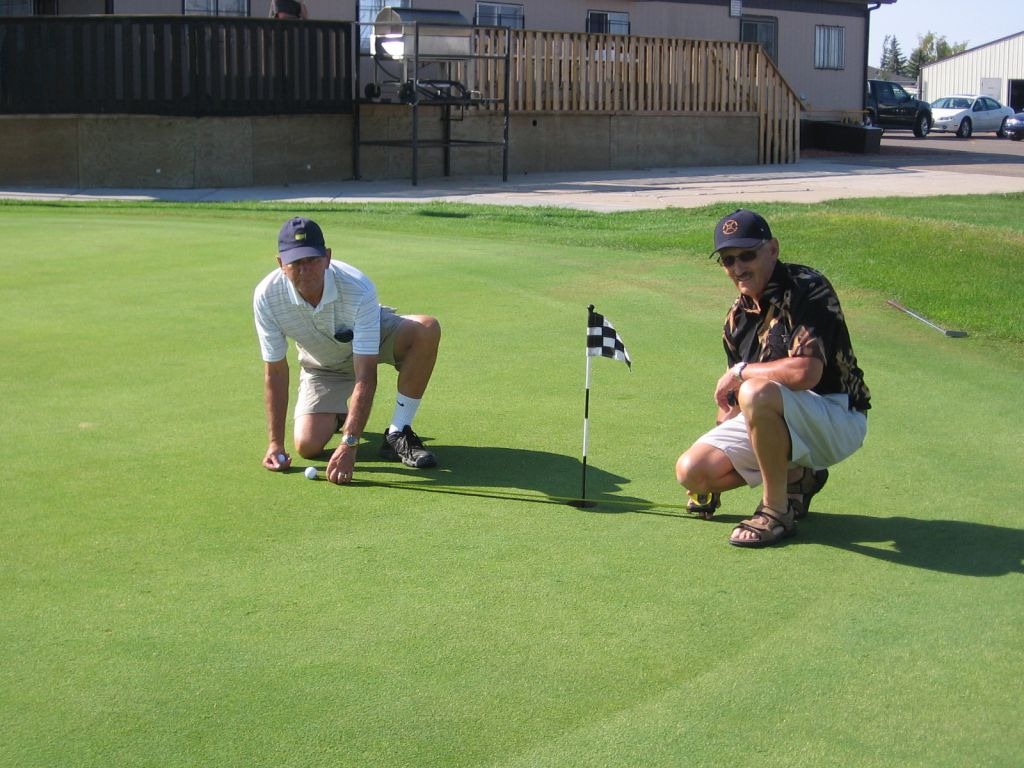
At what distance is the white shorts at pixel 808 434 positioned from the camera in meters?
5.14

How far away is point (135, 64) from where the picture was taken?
20109 mm

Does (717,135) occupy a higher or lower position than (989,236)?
higher

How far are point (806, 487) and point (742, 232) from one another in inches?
45.2

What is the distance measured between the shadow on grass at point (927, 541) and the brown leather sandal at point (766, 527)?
0.09m

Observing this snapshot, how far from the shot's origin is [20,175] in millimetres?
20578

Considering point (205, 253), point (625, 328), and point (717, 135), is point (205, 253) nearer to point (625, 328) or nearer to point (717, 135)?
point (625, 328)

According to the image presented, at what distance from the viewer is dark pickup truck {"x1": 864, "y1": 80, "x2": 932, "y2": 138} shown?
4550 cm

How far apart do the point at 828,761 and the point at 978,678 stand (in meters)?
0.74

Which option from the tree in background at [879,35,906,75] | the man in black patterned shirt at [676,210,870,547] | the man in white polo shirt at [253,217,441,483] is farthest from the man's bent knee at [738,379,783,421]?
the tree in background at [879,35,906,75]

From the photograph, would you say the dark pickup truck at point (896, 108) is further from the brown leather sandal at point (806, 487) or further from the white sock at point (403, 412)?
the brown leather sandal at point (806, 487)

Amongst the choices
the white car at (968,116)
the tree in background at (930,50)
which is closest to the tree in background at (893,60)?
the tree in background at (930,50)

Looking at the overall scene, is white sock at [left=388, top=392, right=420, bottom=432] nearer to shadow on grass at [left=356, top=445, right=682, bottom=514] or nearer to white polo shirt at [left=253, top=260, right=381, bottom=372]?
shadow on grass at [left=356, top=445, right=682, bottom=514]

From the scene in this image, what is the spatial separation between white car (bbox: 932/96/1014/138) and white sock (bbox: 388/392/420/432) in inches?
1815

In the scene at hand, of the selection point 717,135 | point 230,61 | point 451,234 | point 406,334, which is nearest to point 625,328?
point 406,334
